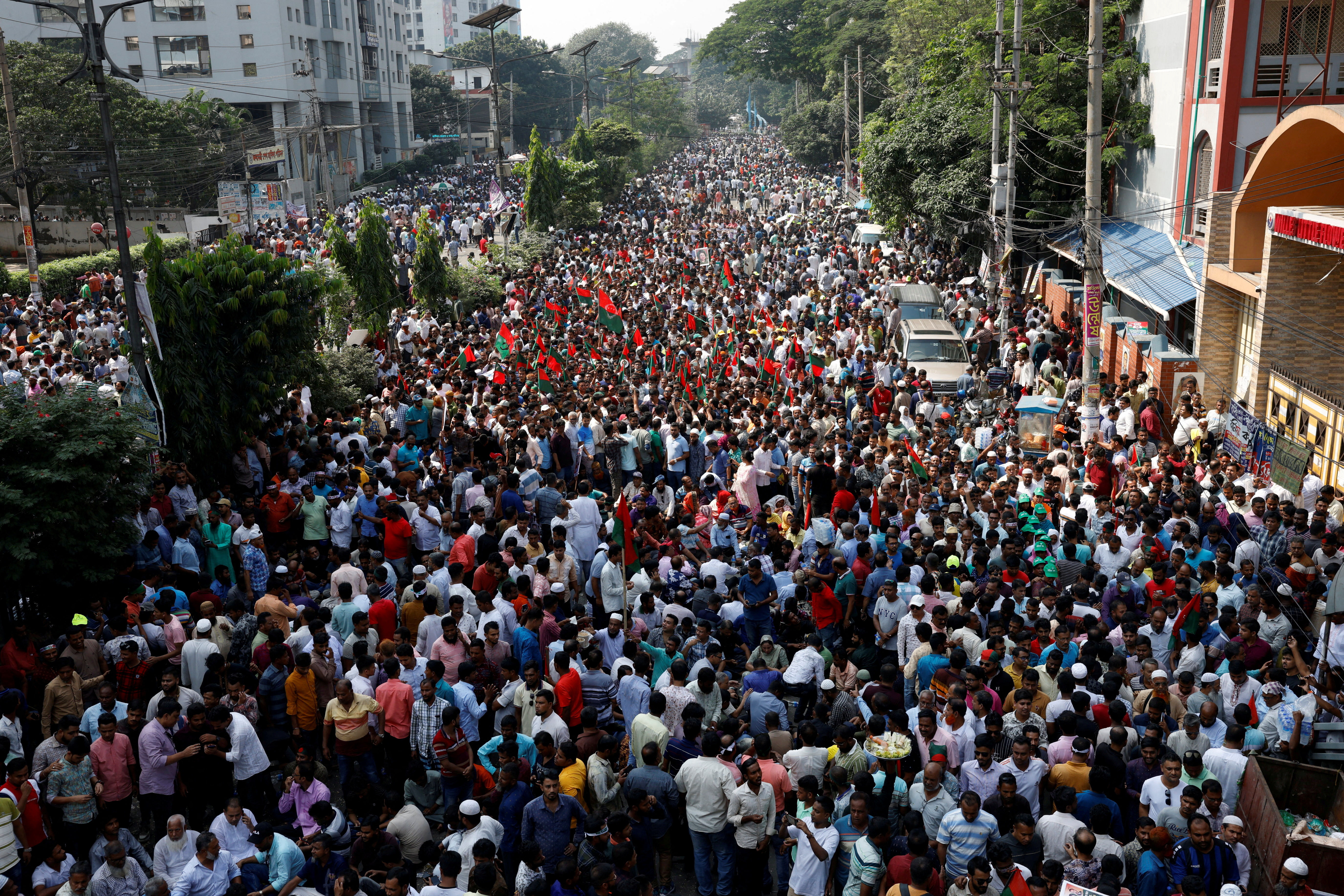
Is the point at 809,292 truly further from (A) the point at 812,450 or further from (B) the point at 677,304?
(A) the point at 812,450

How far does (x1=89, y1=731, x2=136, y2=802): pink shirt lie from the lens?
754cm

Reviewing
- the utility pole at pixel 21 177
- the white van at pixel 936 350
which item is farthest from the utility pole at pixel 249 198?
the white van at pixel 936 350

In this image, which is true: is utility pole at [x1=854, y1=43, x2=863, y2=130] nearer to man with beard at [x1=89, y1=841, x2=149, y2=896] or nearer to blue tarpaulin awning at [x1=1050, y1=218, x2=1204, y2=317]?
blue tarpaulin awning at [x1=1050, y1=218, x2=1204, y2=317]

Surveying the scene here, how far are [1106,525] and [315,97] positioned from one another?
44890 millimetres

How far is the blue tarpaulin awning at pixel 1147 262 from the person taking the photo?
1909cm

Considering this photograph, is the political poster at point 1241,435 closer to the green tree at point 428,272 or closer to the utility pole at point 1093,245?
the utility pole at point 1093,245

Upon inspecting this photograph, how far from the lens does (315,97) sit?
48.3 metres

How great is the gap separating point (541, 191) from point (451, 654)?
3323 cm

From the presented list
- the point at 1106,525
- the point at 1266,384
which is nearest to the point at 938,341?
the point at 1266,384

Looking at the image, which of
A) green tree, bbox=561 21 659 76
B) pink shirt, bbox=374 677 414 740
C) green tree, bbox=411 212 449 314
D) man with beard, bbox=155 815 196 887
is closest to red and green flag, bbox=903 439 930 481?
pink shirt, bbox=374 677 414 740

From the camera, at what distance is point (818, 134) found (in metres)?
62.1

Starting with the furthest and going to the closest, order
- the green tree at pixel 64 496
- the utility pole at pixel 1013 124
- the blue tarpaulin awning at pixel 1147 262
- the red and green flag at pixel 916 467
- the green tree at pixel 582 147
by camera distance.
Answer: the green tree at pixel 582 147
the utility pole at pixel 1013 124
the blue tarpaulin awning at pixel 1147 262
the red and green flag at pixel 916 467
the green tree at pixel 64 496

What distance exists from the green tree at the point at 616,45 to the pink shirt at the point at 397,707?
14584 centimetres

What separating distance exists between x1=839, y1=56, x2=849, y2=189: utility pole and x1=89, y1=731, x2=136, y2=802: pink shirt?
46952mm
